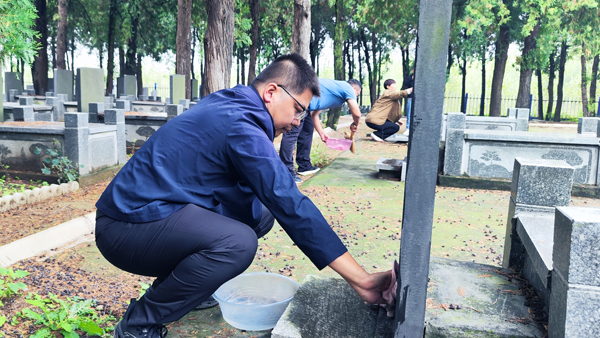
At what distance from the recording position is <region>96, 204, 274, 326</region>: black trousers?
87.9 inches

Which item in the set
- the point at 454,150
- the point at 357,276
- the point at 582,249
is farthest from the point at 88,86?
the point at 582,249

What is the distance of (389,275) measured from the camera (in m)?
2.26

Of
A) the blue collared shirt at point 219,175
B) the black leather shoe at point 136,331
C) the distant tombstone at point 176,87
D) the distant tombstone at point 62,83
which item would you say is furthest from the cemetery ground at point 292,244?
the distant tombstone at point 62,83

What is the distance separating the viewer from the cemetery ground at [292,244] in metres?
3.11

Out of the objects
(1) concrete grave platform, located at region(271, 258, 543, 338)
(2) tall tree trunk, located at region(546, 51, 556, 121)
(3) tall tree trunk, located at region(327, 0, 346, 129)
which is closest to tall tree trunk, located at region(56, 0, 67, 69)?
(3) tall tree trunk, located at region(327, 0, 346, 129)

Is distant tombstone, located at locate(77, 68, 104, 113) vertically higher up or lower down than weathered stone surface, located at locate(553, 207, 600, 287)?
higher up

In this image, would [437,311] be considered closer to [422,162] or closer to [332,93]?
[422,162]

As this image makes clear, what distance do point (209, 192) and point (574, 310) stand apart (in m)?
1.65

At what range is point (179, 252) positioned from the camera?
226 centimetres

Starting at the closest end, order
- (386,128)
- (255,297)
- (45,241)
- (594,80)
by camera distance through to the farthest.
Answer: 1. (255,297)
2. (45,241)
3. (386,128)
4. (594,80)

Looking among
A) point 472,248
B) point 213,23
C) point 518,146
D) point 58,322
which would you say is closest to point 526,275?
point 472,248

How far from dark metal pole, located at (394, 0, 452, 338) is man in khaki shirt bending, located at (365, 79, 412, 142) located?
886 cm

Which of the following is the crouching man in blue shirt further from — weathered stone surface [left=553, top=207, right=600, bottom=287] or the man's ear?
weathered stone surface [left=553, top=207, right=600, bottom=287]

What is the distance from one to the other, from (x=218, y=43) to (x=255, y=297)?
6.07 m
